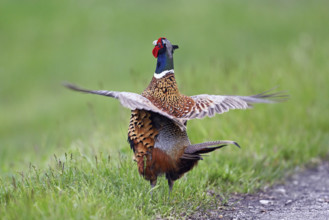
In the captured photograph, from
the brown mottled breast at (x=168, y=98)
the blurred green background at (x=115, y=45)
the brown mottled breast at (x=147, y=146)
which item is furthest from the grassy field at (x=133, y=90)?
the brown mottled breast at (x=168, y=98)

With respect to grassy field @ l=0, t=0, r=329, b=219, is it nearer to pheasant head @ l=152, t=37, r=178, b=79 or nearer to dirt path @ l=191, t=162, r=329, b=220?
dirt path @ l=191, t=162, r=329, b=220

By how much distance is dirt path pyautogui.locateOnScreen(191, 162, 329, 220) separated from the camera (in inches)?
156

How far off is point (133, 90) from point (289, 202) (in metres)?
3.98

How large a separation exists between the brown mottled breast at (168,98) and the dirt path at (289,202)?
0.93m

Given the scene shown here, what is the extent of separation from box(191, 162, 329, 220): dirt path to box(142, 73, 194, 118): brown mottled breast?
0.93 m

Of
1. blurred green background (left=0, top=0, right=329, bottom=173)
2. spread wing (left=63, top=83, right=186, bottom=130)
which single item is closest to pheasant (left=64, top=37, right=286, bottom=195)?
spread wing (left=63, top=83, right=186, bottom=130)

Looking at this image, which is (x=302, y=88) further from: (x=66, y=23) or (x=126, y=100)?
(x=66, y=23)

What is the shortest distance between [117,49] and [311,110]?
685cm

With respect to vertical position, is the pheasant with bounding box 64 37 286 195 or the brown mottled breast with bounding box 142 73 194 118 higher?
the brown mottled breast with bounding box 142 73 194 118

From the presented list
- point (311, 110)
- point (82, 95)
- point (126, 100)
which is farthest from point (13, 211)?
point (82, 95)

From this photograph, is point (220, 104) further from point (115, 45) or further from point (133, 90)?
point (115, 45)

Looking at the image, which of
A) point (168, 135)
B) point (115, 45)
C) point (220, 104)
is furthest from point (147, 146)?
point (115, 45)

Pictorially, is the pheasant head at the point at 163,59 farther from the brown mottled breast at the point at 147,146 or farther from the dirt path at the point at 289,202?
the dirt path at the point at 289,202

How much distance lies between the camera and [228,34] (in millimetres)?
12773
